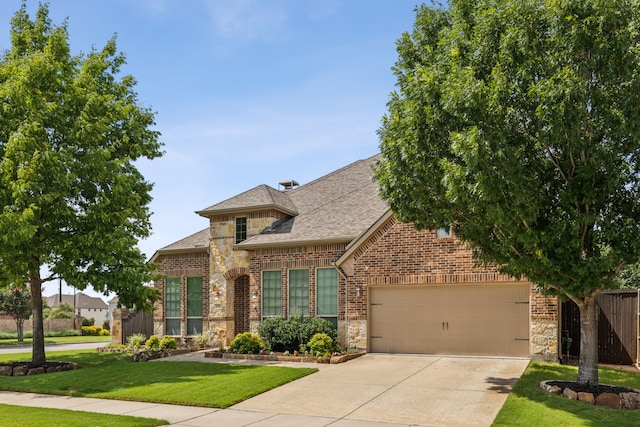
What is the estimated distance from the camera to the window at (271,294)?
2098cm

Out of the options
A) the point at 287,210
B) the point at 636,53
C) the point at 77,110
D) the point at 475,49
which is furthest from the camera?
the point at 287,210

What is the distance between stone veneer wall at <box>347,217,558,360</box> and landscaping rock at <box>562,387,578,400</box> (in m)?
4.81

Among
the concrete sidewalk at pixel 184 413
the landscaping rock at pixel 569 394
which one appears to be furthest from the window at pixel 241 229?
the landscaping rock at pixel 569 394

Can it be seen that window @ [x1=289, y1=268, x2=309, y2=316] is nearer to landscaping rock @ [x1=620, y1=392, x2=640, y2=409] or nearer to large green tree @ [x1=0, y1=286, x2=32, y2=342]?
landscaping rock @ [x1=620, y1=392, x2=640, y2=409]

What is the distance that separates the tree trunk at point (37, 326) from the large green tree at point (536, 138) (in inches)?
509

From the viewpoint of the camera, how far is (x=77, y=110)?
1758 centimetres

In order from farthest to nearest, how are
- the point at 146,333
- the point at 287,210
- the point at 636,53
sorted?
the point at 146,333
the point at 287,210
the point at 636,53

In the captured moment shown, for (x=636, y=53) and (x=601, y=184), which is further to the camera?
(x=601, y=184)

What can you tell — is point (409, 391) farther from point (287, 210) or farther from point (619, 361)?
point (287, 210)

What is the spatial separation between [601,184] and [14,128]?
16.0 m

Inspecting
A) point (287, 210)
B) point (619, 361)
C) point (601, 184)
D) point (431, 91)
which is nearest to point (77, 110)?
point (287, 210)

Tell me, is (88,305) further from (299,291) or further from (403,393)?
(403,393)

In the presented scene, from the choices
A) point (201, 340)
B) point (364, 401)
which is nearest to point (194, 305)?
point (201, 340)

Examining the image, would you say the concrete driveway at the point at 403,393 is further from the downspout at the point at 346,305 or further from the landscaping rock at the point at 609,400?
the downspout at the point at 346,305
